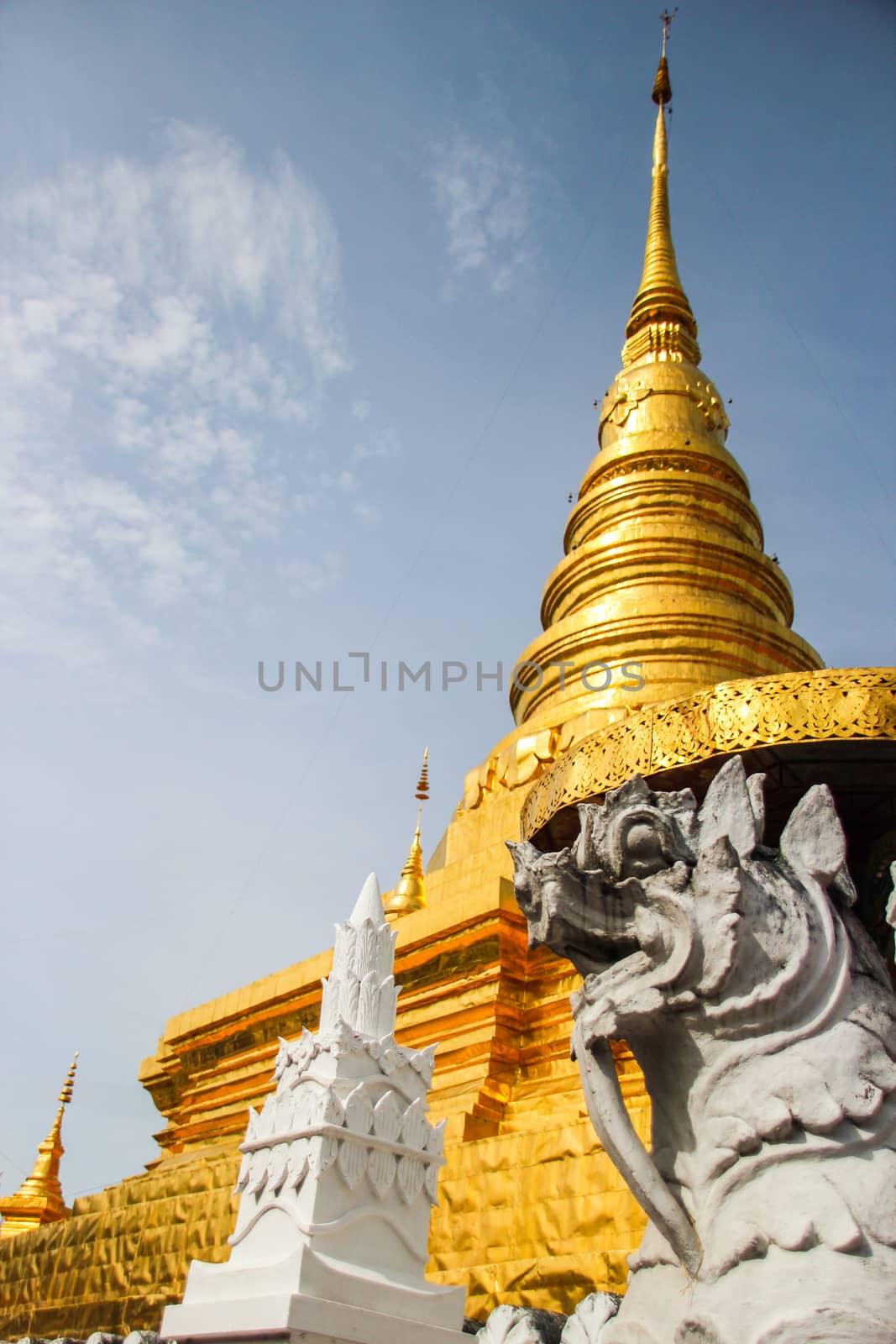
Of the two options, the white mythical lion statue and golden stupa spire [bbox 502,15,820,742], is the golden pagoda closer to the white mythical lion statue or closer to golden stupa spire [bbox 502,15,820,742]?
golden stupa spire [bbox 502,15,820,742]

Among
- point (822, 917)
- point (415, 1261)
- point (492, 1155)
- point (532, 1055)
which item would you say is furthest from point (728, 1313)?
point (532, 1055)

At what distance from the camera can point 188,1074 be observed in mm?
11453

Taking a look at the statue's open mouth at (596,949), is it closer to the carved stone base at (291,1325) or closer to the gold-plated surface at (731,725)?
the carved stone base at (291,1325)

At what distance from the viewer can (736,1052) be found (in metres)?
1.96

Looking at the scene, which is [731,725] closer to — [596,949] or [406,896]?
[596,949]

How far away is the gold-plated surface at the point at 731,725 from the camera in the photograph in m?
5.88

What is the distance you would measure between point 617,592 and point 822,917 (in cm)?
1093

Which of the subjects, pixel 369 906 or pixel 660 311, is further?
pixel 660 311

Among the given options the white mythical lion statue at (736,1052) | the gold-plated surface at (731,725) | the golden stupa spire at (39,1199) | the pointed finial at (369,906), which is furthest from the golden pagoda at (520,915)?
the golden stupa spire at (39,1199)

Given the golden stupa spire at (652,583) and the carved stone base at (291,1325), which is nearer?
the carved stone base at (291,1325)

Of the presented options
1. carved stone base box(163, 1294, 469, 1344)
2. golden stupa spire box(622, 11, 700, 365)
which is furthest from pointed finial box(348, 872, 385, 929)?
golden stupa spire box(622, 11, 700, 365)

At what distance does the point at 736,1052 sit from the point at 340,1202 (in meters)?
2.25

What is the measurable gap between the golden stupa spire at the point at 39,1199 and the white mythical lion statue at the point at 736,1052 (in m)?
16.5

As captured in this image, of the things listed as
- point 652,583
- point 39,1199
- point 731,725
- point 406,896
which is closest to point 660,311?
point 652,583
